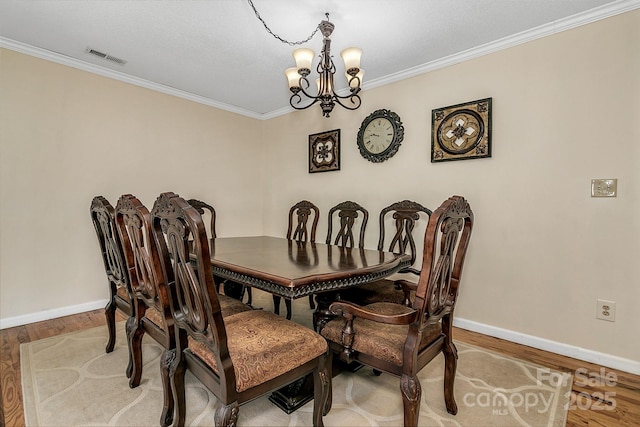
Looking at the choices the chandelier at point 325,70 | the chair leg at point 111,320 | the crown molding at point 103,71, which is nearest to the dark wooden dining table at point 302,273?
the chair leg at point 111,320

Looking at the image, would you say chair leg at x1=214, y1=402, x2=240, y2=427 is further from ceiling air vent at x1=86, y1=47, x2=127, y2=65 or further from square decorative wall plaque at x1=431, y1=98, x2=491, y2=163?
ceiling air vent at x1=86, y1=47, x2=127, y2=65

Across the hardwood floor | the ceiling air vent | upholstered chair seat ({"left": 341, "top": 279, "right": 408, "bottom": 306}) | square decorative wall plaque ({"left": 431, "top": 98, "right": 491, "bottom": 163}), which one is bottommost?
the hardwood floor

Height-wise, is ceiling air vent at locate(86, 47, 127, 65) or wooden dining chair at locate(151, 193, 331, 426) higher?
ceiling air vent at locate(86, 47, 127, 65)

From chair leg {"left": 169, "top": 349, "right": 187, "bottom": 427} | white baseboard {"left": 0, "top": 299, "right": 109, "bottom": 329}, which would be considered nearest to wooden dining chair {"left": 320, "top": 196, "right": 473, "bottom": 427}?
chair leg {"left": 169, "top": 349, "right": 187, "bottom": 427}

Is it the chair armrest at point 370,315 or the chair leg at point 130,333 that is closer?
the chair armrest at point 370,315

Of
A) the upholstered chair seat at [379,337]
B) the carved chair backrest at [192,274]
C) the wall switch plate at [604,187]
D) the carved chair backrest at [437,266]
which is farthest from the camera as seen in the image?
the wall switch plate at [604,187]

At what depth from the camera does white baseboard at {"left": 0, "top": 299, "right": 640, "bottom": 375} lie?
6.66 feet

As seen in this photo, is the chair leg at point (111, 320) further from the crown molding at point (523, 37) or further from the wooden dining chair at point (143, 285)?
the crown molding at point (523, 37)

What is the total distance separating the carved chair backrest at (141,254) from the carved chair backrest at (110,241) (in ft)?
0.27

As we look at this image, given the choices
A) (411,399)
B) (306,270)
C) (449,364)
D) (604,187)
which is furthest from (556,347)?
(306,270)

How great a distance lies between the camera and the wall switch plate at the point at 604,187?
2045 millimetres

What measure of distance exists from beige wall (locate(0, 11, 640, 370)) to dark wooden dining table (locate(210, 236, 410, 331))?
121cm

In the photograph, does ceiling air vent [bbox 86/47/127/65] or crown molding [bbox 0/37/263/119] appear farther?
ceiling air vent [bbox 86/47/127/65]

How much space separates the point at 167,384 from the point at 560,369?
236 centimetres
